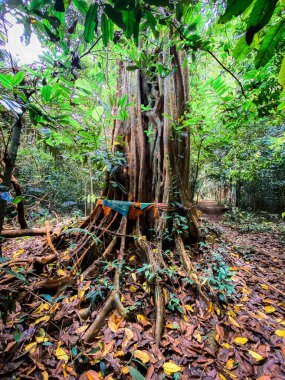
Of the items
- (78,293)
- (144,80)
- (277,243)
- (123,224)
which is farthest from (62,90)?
(277,243)

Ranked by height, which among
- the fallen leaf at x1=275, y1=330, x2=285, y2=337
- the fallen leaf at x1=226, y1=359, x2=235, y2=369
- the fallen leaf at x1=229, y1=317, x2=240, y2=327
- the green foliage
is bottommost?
the fallen leaf at x1=226, y1=359, x2=235, y2=369

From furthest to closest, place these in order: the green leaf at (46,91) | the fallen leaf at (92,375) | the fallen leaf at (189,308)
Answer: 1. the fallen leaf at (189,308)
2. the fallen leaf at (92,375)
3. the green leaf at (46,91)

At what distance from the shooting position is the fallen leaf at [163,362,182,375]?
129 centimetres

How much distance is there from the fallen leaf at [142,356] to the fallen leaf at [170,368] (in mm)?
128

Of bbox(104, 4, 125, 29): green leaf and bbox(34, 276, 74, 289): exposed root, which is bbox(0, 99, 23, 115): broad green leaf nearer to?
bbox(104, 4, 125, 29): green leaf

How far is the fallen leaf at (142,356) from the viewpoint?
1342 mm

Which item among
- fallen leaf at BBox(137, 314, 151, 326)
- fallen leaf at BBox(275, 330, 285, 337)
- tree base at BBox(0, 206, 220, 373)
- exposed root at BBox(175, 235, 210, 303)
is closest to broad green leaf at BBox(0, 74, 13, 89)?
tree base at BBox(0, 206, 220, 373)

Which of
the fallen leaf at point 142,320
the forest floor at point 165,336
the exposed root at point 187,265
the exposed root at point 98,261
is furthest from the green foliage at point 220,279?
the exposed root at point 98,261

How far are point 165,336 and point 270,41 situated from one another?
1.93m

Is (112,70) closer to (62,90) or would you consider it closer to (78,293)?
(62,90)

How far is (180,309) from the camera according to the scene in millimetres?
1722

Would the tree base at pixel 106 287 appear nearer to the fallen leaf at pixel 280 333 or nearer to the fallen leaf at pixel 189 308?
the fallen leaf at pixel 189 308

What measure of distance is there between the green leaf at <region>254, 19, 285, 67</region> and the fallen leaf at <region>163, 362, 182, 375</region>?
1.81 m

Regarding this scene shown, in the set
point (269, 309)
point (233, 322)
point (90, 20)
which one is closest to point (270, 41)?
point (90, 20)
